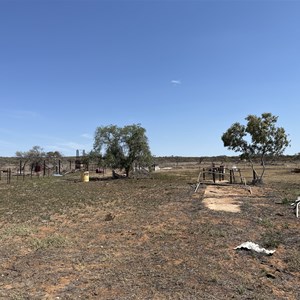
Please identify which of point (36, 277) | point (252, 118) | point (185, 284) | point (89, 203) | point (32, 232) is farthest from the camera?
point (252, 118)

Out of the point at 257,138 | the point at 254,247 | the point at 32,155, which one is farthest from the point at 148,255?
the point at 32,155

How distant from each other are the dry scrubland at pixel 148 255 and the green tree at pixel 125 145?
22.3 m

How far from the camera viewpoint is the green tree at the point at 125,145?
3559cm

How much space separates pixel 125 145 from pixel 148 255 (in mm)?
28851

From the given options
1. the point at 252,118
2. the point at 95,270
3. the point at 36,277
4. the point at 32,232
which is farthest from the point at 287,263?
the point at 252,118

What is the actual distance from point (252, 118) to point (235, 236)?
61.8 feet

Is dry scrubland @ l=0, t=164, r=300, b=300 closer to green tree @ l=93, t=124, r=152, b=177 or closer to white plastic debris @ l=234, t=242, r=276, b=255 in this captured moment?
white plastic debris @ l=234, t=242, r=276, b=255

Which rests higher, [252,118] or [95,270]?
[252,118]

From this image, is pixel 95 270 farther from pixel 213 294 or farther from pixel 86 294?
pixel 213 294

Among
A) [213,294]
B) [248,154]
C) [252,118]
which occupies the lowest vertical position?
[213,294]

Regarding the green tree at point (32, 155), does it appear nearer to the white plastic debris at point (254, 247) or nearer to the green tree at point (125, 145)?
the green tree at point (125, 145)

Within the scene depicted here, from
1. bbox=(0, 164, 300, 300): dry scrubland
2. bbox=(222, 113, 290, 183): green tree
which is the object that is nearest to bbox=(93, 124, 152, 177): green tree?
bbox=(222, 113, 290, 183): green tree

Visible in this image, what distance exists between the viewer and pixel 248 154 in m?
27.2

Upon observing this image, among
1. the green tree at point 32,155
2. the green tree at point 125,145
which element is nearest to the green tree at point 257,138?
the green tree at point 125,145
